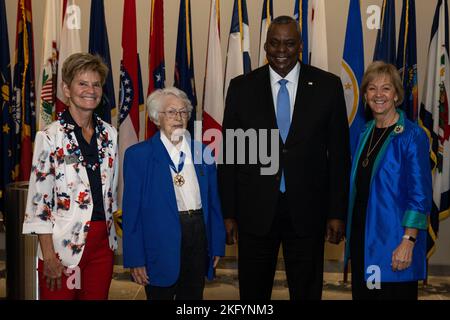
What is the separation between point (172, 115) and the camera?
2.44 m

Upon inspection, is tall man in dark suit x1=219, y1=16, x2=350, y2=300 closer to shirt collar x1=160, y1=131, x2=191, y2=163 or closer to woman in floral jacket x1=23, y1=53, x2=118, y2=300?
shirt collar x1=160, y1=131, x2=191, y2=163

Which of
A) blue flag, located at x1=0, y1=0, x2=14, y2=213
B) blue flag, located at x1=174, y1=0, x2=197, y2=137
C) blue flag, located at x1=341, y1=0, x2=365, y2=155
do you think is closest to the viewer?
blue flag, located at x1=341, y1=0, x2=365, y2=155

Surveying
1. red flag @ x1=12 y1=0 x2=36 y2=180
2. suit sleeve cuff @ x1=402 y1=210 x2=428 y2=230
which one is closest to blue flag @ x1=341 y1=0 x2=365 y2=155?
suit sleeve cuff @ x1=402 y1=210 x2=428 y2=230

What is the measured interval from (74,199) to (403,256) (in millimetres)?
1428

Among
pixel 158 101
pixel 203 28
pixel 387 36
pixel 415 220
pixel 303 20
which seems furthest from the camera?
pixel 203 28

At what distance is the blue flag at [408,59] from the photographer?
13.9ft

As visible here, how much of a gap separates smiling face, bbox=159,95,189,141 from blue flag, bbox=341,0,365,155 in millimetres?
2013

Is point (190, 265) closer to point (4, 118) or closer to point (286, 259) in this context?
point (286, 259)

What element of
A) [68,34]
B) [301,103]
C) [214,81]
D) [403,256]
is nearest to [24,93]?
[68,34]

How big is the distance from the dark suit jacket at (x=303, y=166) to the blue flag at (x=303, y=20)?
1.74 m

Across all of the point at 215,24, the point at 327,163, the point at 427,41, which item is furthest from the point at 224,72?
the point at 327,163

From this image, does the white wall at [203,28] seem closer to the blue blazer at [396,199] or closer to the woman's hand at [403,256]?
the blue blazer at [396,199]

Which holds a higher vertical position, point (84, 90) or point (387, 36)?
point (387, 36)

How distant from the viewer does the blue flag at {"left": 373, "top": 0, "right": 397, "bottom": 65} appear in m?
4.16
